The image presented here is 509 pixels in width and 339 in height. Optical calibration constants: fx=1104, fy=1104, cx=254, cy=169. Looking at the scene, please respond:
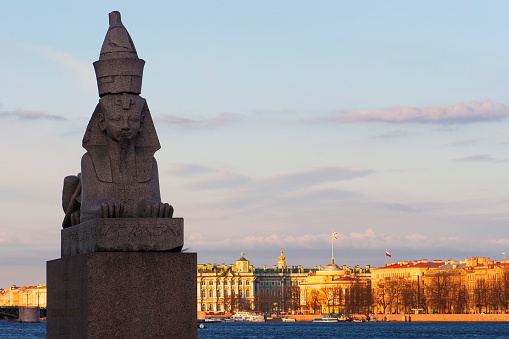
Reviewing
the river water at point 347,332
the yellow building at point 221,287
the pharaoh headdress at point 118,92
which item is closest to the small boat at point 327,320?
the river water at point 347,332

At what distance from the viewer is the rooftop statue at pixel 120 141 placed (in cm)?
932

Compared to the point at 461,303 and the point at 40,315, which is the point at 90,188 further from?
the point at 40,315

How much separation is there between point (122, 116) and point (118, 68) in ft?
1.36

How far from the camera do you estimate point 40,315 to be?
130 meters

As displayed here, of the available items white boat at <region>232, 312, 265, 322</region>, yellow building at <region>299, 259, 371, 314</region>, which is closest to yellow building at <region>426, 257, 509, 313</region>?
yellow building at <region>299, 259, 371, 314</region>

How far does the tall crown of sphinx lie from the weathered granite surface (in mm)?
1176

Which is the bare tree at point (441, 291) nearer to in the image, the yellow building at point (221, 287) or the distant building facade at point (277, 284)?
the distant building facade at point (277, 284)

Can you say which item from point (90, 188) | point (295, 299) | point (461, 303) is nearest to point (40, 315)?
point (295, 299)

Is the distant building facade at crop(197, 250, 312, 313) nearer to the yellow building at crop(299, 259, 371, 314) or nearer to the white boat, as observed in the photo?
the yellow building at crop(299, 259, 371, 314)

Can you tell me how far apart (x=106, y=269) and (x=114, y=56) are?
1.87m

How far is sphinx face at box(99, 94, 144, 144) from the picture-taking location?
930cm

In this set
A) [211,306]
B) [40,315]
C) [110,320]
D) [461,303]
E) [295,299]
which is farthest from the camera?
[211,306]

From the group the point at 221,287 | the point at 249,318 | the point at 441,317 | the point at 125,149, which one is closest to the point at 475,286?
the point at 441,317

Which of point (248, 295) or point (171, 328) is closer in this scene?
point (171, 328)
